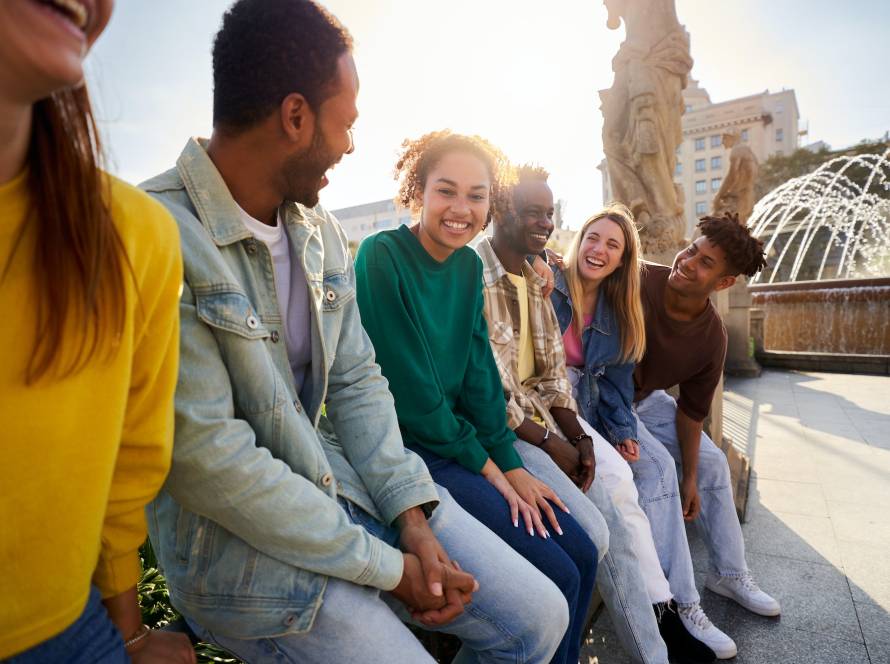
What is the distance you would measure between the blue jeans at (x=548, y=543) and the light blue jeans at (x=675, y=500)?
36.9 inches

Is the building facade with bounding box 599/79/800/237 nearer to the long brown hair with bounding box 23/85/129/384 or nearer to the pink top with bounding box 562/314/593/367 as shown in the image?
the pink top with bounding box 562/314/593/367

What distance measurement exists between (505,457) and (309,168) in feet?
4.53

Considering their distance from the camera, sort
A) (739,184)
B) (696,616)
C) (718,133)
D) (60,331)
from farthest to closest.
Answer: (718,133)
(739,184)
(696,616)
(60,331)

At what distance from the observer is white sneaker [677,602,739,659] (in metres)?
2.55

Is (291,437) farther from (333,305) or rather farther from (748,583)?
(748,583)

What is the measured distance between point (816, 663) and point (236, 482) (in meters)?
2.78

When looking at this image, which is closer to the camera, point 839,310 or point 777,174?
point 839,310

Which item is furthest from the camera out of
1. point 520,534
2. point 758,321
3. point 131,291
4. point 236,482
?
point 758,321

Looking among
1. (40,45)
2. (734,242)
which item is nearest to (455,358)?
(40,45)

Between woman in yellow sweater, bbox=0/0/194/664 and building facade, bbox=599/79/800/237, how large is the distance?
200ft

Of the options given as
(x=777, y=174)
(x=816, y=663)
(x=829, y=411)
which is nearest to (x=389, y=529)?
(x=816, y=663)

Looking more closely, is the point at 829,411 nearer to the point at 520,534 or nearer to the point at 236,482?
the point at 520,534

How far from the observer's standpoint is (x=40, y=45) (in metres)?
0.73

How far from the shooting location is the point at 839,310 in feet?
36.2
